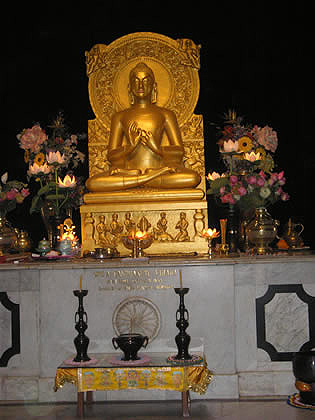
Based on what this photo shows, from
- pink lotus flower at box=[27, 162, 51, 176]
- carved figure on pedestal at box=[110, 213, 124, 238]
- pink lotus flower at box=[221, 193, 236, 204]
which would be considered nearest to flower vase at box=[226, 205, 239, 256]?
pink lotus flower at box=[221, 193, 236, 204]

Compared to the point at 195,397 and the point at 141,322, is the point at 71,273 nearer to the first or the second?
the point at 141,322

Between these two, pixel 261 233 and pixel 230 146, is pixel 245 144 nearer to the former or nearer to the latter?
pixel 230 146

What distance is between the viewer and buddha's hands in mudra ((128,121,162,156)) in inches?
215

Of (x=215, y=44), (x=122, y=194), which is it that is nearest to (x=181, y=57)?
(x=215, y=44)

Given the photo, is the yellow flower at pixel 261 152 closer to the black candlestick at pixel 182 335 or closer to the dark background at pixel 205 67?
the dark background at pixel 205 67

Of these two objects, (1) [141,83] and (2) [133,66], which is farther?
(2) [133,66]

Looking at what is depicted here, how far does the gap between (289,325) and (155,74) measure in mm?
3113

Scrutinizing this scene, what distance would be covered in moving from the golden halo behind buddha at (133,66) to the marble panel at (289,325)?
2.62 meters

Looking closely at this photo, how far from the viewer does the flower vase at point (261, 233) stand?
4124mm

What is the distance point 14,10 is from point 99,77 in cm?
108

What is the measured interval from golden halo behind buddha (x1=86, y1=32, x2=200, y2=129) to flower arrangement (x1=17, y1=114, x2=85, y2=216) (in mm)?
482

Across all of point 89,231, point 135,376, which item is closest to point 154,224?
point 89,231

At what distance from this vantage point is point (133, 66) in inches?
231

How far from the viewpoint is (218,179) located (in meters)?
4.47
